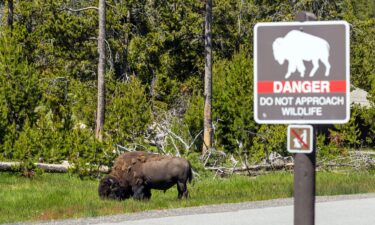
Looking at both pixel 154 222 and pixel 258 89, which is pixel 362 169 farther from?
pixel 258 89

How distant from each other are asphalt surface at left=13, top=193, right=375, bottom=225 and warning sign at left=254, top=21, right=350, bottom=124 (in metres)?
9.56

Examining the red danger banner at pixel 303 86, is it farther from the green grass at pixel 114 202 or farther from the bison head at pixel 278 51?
the green grass at pixel 114 202

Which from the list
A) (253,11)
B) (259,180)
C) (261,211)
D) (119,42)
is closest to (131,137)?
(259,180)

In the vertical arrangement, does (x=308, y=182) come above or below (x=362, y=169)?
above

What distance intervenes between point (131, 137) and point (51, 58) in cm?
1643

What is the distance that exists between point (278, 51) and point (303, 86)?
24cm

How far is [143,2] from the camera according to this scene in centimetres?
4166

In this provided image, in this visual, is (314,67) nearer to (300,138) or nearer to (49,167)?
(300,138)

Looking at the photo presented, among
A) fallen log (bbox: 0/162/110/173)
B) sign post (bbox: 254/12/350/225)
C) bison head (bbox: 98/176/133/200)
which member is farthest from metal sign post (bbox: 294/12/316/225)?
fallen log (bbox: 0/162/110/173)

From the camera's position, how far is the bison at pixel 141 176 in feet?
59.5

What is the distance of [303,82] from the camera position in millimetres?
3936

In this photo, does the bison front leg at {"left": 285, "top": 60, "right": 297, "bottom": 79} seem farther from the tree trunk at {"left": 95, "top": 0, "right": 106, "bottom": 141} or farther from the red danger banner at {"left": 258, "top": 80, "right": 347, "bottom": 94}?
the tree trunk at {"left": 95, "top": 0, "right": 106, "bottom": 141}

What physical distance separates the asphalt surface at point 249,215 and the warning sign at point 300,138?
9.48 m

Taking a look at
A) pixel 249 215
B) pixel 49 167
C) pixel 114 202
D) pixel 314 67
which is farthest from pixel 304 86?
pixel 49 167
